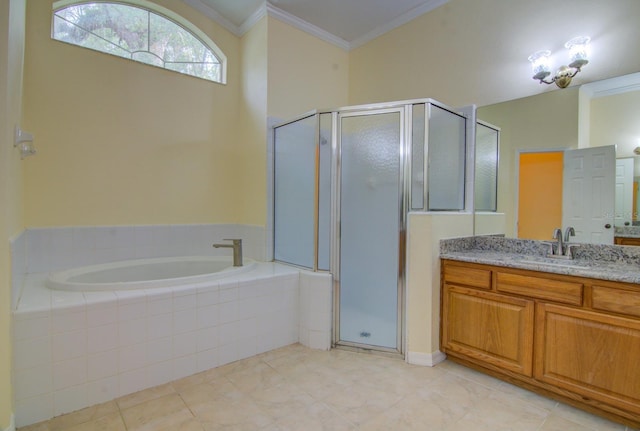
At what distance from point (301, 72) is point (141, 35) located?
1.50 meters

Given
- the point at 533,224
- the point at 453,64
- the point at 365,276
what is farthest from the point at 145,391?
the point at 453,64

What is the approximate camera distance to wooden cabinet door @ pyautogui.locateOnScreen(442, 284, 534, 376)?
1897mm

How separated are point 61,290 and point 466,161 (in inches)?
115

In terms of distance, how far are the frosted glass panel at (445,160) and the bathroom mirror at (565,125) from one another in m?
0.17

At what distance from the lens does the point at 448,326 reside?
226cm

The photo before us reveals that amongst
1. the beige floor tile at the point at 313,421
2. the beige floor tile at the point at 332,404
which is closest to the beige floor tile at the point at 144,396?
the beige floor tile at the point at 332,404

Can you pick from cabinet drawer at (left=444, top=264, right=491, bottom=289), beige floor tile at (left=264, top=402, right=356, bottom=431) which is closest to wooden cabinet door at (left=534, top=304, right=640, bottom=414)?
cabinet drawer at (left=444, top=264, right=491, bottom=289)

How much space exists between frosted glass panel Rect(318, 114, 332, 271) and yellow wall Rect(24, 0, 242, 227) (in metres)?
0.85

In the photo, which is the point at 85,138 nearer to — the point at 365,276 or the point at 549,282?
the point at 365,276

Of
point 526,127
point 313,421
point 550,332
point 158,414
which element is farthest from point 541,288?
point 158,414

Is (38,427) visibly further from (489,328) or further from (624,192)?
(624,192)

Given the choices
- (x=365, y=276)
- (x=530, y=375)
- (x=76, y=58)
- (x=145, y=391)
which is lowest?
(x=145, y=391)

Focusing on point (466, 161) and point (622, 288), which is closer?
point (622, 288)

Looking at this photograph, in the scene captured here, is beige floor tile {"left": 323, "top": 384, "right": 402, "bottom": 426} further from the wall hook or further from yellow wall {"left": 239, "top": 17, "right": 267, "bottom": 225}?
the wall hook
